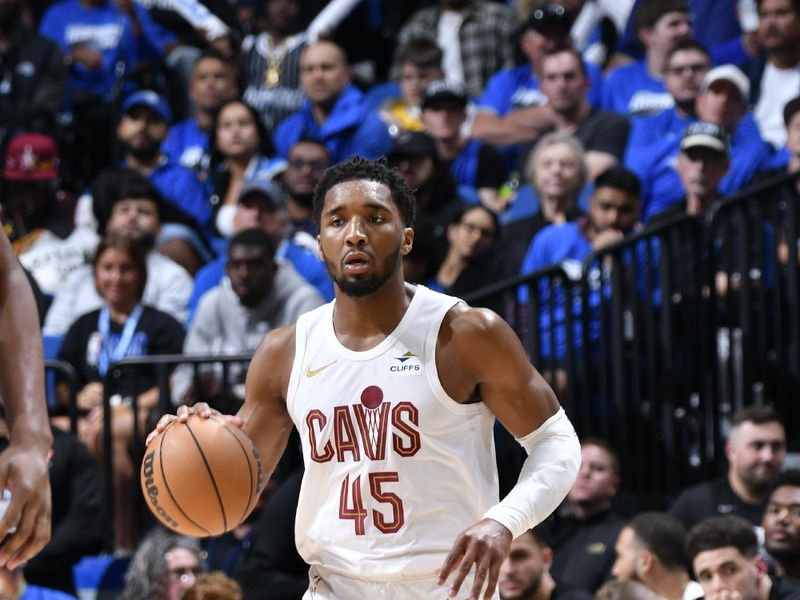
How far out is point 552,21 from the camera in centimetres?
1226

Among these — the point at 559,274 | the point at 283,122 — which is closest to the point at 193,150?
the point at 283,122

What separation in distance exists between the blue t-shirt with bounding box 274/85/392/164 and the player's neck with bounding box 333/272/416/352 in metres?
6.43

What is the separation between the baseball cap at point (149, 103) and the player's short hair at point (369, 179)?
8.01 m

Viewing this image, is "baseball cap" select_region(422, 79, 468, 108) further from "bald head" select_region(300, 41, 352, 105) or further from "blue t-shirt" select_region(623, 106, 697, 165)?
"blue t-shirt" select_region(623, 106, 697, 165)

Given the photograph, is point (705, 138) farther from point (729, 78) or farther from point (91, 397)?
point (91, 397)

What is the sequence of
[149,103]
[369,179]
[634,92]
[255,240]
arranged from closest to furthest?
1. [369,179]
2. [255,240]
3. [634,92]
4. [149,103]

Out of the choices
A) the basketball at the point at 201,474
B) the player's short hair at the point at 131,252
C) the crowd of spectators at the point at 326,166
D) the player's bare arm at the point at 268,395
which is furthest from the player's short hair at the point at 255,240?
the basketball at the point at 201,474

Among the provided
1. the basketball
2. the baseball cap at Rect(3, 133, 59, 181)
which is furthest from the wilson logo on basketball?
the baseball cap at Rect(3, 133, 59, 181)

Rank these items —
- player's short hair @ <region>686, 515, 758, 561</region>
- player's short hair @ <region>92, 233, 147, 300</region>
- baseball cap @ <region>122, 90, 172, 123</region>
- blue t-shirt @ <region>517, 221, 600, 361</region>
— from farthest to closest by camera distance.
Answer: baseball cap @ <region>122, 90, 172, 123</region> < player's short hair @ <region>92, 233, 147, 300</region> < blue t-shirt @ <region>517, 221, 600, 361</region> < player's short hair @ <region>686, 515, 758, 561</region>

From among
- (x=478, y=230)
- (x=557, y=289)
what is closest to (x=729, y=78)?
(x=478, y=230)

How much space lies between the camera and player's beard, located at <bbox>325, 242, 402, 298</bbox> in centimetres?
504

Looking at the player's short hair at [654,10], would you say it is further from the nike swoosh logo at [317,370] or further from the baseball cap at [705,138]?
the nike swoosh logo at [317,370]

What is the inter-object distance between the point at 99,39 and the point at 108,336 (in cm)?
535

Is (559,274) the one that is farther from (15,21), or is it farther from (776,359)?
(15,21)
